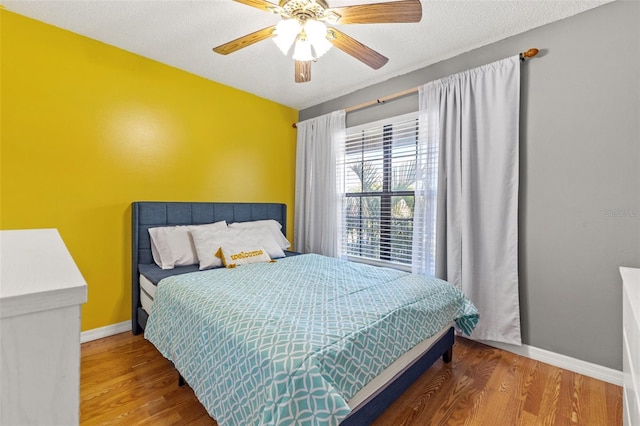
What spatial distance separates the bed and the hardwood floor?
0.16 metres

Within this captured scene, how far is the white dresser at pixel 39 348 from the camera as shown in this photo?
1.15ft

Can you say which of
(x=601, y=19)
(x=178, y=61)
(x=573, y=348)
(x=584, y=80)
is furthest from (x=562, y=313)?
(x=178, y=61)

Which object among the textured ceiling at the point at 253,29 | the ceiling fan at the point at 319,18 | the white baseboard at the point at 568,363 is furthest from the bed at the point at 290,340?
the textured ceiling at the point at 253,29

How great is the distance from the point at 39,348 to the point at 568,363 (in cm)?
287

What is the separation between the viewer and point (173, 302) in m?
1.82

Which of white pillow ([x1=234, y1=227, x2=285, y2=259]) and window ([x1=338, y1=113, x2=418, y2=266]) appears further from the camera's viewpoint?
window ([x1=338, y1=113, x2=418, y2=266])

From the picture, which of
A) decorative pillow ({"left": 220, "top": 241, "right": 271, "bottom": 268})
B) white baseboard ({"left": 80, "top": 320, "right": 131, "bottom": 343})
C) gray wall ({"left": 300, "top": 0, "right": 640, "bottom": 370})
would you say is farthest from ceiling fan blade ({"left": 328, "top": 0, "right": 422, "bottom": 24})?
white baseboard ({"left": 80, "top": 320, "right": 131, "bottom": 343})

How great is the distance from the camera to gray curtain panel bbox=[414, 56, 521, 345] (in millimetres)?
2268

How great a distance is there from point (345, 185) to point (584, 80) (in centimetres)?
220

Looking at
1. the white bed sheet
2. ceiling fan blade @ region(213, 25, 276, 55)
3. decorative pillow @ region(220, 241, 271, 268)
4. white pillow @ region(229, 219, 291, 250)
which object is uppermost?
ceiling fan blade @ region(213, 25, 276, 55)

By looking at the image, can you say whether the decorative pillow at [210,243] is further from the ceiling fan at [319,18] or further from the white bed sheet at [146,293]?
the ceiling fan at [319,18]

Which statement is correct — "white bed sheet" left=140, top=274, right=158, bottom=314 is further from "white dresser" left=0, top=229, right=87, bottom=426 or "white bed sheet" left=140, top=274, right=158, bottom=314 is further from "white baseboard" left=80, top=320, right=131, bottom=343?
"white dresser" left=0, top=229, right=87, bottom=426

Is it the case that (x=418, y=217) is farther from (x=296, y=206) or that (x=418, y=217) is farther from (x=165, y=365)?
(x=165, y=365)

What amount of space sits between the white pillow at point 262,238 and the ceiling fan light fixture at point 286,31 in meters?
1.71
